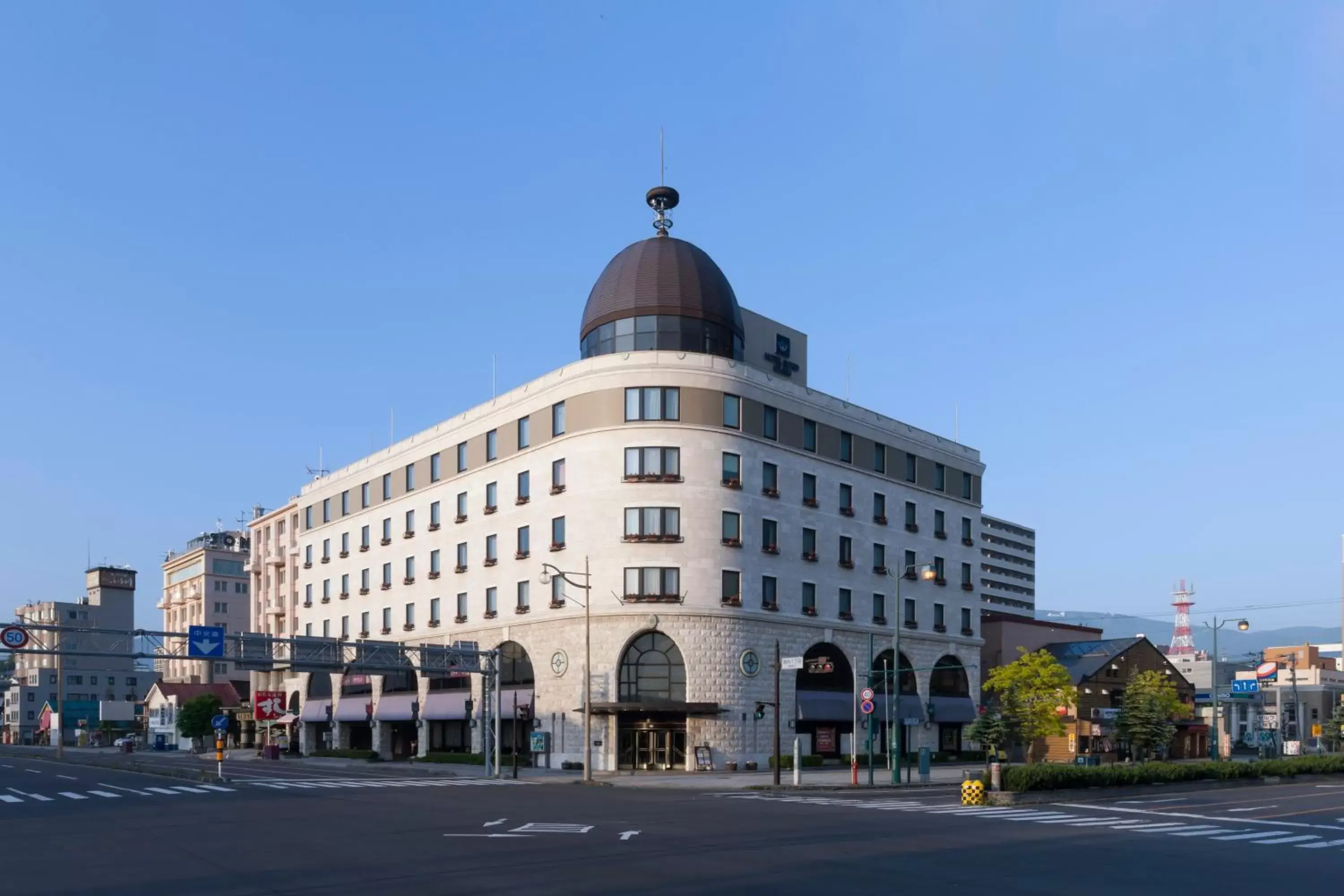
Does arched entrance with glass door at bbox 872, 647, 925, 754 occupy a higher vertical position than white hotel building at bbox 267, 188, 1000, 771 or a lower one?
lower

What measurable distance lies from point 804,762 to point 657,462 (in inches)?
723

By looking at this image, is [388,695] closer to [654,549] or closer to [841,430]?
[654,549]

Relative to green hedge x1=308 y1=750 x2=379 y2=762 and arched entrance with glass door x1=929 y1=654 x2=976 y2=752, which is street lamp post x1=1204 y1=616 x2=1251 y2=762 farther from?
green hedge x1=308 y1=750 x2=379 y2=762

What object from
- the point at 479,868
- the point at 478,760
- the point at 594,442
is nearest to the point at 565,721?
the point at 478,760

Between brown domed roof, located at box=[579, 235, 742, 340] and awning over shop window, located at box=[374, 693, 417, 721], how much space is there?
28081mm

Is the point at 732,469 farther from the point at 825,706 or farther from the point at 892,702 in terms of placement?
the point at 892,702

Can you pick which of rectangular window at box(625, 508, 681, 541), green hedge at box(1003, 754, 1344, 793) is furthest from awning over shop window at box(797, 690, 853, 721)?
green hedge at box(1003, 754, 1344, 793)

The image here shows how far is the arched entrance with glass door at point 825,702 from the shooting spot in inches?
A: 2741

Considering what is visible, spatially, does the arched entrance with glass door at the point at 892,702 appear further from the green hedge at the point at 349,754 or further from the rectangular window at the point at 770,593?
the green hedge at the point at 349,754

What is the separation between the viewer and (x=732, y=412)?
6756cm

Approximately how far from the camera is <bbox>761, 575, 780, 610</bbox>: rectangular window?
67812mm

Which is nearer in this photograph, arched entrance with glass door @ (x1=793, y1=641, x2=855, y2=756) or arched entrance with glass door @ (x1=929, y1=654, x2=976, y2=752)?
arched entrance with glass door @ (x1=793, y1=641, x2=855, y2=756)

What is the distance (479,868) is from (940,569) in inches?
2529

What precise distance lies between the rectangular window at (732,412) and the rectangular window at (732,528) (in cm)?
470
